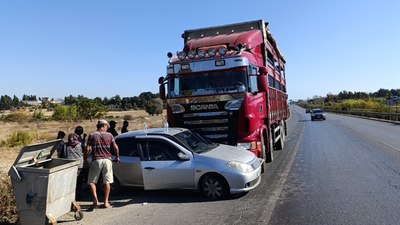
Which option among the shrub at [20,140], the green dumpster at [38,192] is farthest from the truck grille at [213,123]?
the shrub at [20,140]

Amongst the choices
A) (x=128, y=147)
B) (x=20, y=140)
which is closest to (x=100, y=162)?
(x=128, y=147)

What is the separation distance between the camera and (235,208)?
7.11 m

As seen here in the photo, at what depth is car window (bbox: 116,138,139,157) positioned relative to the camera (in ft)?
28.6

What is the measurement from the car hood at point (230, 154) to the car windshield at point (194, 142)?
→ 0.23m

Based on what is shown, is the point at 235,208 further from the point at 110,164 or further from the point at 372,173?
the point at 372,173

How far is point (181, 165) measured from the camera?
8.16m

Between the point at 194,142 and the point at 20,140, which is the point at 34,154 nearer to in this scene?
the point at 194,142

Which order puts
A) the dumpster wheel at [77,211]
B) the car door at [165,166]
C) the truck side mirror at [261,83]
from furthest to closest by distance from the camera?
the truck side mirror at [261,83] → the car door at [165,166] → the dumpster wheel at [77,211]

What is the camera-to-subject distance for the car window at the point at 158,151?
8352mm

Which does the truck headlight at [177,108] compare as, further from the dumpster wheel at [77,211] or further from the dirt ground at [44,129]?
the dirt ground at [44,129]

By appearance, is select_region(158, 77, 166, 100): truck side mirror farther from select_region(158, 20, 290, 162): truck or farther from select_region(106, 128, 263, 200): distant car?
select_region(106, 128, 263, 200): distant car

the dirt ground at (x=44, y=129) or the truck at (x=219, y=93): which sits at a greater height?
the truck at (x=219, y=93)

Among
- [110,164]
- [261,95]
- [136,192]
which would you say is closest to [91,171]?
[110,164]

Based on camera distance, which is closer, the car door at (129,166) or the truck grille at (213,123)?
the car door at (129,166)
